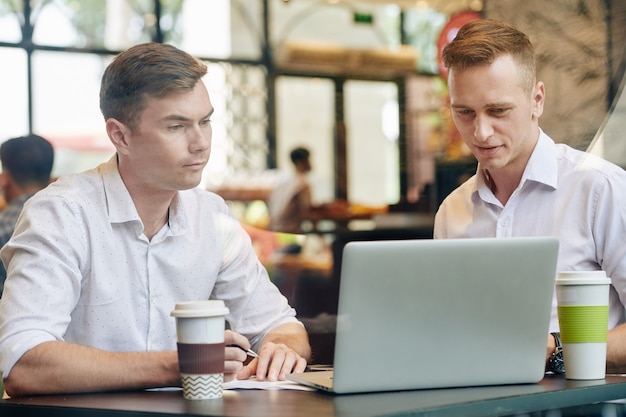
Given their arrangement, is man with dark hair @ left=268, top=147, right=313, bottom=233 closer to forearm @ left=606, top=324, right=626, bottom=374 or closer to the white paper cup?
forearm @ left=606, top=324, right=626, bottom=374

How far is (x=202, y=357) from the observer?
1345mm

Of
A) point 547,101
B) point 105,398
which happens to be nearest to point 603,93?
point 547,101

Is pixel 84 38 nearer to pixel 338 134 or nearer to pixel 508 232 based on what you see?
pixel 338 134

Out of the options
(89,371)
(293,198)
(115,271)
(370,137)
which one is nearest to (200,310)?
(89,371)

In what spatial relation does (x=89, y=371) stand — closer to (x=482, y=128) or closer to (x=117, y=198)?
(x=117, y=198)

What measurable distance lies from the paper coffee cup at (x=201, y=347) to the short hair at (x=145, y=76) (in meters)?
0.64

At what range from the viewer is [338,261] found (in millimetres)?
5523

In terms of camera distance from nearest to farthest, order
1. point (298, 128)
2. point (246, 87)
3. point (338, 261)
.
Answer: point (338, 261), point (246, 87), point (298, 128)

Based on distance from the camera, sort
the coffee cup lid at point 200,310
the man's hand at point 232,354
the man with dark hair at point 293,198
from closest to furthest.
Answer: the coffee cup lid at point 200,310 → the man's hand at point 232,354 → the man with dark hair at point 293,198

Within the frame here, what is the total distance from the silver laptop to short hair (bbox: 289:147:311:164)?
712 cm

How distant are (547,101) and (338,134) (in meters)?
4.40

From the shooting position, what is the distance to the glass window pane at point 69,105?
7.09 metres

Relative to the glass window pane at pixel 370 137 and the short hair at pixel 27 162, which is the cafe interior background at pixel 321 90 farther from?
the short hair at pixel 27 162

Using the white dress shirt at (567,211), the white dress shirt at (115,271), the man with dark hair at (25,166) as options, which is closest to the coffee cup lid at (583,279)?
the white dress shirt at (567,211)
